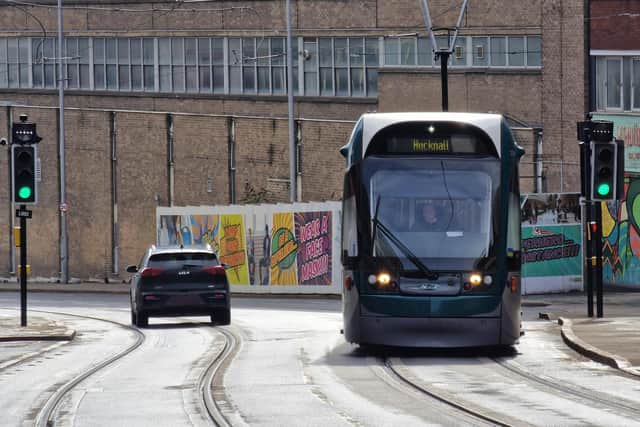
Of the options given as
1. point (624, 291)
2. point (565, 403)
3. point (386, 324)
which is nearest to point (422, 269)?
point (386, 324)

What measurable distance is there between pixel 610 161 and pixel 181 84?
41.5 metres

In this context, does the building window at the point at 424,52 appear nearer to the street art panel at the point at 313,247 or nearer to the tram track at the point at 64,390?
the street art panel at the point at 313,247

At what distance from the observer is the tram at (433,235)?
1975 cm

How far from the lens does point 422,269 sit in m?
19.7

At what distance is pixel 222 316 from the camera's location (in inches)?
1207

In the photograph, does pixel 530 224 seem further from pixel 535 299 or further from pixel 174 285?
pixel 174 285

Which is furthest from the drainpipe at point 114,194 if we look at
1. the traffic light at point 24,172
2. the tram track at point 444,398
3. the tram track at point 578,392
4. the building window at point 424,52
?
the tram track at point 578,392

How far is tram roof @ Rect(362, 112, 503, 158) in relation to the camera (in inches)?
795

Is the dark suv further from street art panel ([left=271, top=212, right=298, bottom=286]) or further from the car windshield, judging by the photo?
street art panel ([left=271, top=212, right=298, bottom=286])

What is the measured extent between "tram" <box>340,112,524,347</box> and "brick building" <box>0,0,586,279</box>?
107 ft

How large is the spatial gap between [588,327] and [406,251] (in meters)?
6.32

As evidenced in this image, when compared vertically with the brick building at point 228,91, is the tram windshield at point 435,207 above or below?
below

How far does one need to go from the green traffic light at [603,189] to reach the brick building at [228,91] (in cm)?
2595

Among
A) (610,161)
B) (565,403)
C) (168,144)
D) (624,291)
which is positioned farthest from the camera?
(168,144)
